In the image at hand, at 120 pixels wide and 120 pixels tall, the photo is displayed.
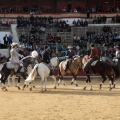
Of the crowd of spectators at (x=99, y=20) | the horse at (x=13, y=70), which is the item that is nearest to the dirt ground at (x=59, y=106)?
the horse at (x=13, y=70)

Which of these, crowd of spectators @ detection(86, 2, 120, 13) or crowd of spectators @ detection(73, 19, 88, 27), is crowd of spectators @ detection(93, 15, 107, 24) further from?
crowd of spectators @ detection(86, 2, 120, 13)

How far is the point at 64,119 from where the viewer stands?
11.1m

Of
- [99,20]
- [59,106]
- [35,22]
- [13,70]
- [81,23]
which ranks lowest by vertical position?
[59,106]

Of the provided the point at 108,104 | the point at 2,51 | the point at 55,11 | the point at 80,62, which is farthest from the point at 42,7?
the point at 108,104

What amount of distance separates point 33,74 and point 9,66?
1.56m

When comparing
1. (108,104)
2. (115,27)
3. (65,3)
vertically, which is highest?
(65,3)

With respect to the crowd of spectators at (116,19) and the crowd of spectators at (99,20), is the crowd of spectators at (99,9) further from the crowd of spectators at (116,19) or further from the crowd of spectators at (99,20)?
the crowd of spectators at (116,19)

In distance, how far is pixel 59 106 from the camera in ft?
43.9

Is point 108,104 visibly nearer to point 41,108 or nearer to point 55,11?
point 41,108

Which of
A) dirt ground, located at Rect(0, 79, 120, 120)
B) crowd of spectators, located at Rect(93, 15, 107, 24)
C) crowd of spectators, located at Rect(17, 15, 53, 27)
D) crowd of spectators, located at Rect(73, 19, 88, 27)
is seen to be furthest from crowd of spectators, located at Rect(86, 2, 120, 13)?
dirt ground, located at Rect(0, 79, 120, 120)

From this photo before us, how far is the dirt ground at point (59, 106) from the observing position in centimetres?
1154

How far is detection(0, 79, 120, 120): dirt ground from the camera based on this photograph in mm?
11539

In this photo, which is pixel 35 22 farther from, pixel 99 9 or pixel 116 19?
pixel 99 9

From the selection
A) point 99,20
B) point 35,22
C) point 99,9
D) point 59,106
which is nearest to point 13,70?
point 59,106
